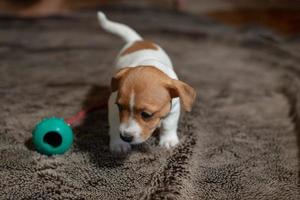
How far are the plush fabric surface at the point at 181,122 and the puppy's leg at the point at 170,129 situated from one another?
0.10 feet

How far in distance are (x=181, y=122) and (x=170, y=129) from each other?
9.9 inches

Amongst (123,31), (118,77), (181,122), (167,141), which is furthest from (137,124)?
(123,31)

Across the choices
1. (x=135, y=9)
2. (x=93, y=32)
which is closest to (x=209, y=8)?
(x=135, y=9)

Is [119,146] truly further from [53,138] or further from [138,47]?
[138,47]

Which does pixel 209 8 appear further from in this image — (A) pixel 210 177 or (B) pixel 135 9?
(A) pixel 210 177

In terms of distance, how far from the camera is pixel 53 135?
1.56 meters

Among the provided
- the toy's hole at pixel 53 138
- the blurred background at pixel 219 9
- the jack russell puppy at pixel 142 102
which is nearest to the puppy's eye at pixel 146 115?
the jack russell puppy at pixel 142 102

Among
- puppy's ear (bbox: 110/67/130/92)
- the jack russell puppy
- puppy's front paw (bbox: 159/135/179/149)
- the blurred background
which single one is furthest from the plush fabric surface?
the blurred background

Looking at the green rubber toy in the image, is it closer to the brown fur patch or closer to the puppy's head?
the puppy's head

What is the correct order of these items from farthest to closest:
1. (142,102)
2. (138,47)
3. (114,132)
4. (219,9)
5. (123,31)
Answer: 1. (219,9)
2. (123,31)
3. (138,47)
4. (114,132)
5. (142,102)

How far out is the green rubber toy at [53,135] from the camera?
1.51 m

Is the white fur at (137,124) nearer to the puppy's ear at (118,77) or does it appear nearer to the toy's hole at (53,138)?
the puppy's ear at (118,77)

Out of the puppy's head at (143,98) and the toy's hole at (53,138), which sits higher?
the puppy's head at (143,98)

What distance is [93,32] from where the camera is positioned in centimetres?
320
